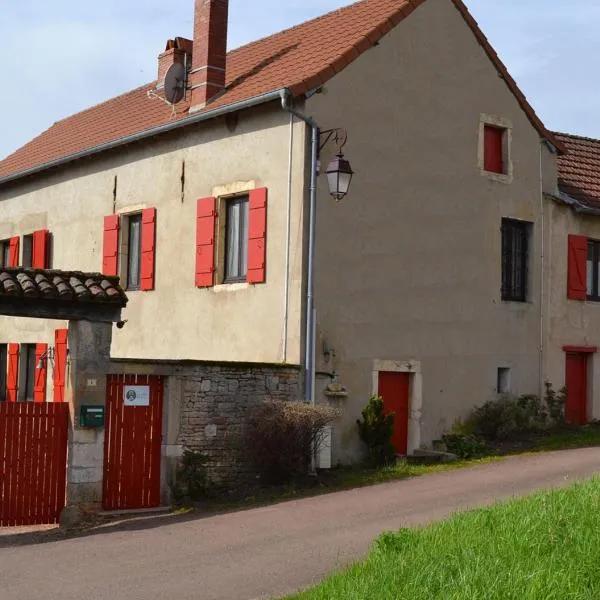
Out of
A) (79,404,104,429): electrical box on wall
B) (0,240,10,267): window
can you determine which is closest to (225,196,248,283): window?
(79,404,104,429): electrical box on wall

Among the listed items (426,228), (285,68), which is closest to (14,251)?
(285,68)

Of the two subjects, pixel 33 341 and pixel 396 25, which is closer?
pixel 396 25

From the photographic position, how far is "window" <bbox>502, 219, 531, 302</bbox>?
19.3m

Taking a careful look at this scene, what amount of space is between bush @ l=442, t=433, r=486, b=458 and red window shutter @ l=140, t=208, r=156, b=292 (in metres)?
5.99

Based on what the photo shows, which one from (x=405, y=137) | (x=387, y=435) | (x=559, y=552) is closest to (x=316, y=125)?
(x=405, y=137)

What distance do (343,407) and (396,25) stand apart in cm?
619

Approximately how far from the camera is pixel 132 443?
1382 centimetres

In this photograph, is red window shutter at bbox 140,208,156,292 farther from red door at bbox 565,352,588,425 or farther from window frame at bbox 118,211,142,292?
red door at bbox 565,352,588,425

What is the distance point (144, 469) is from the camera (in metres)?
14.0

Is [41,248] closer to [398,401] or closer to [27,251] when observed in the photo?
[27,251]

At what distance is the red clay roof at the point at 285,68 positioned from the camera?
16.9 m

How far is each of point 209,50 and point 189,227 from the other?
3.24 meters

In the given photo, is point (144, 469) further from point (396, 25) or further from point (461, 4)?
point (461, 4)

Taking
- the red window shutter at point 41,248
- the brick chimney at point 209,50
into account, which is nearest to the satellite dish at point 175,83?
the brick chimney at point 209,50
